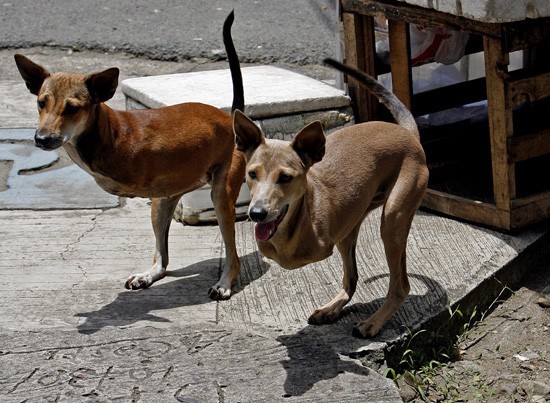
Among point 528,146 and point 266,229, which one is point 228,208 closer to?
point 266,229

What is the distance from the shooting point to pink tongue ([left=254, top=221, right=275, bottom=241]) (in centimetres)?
418

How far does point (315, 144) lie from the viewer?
4.28 meters

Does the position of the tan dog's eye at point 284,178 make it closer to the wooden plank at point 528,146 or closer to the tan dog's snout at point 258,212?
the tan dog's snout at point 258,212

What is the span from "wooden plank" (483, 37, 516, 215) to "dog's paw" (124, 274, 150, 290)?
83.7 inches

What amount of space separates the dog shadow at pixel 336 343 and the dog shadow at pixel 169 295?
68 cm

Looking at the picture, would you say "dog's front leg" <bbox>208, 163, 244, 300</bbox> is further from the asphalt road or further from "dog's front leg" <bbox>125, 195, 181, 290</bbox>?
the asphalt road

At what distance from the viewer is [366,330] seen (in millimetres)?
4660

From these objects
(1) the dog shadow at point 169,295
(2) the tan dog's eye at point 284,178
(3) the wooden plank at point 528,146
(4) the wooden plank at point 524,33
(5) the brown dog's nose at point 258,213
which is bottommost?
(1) the dog shadow at point 169,295

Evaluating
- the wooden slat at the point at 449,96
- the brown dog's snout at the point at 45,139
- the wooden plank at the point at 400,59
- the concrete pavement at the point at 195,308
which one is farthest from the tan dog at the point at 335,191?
the wooden slat at the point at 449,96

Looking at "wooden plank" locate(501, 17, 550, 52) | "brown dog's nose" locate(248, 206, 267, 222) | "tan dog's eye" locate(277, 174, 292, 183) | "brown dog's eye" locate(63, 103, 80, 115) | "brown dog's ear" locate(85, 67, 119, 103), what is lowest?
"brown dog's nose" locate(248, 206, 267, 222)

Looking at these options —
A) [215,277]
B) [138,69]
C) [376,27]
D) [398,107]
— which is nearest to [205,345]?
[215,277]

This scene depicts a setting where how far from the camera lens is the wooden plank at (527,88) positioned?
18.3 ft

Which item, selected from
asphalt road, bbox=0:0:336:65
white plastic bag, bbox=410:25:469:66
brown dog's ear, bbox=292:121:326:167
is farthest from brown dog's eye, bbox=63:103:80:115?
asphalt road, bbox=0:0:336:65

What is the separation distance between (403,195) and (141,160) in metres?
1.31
